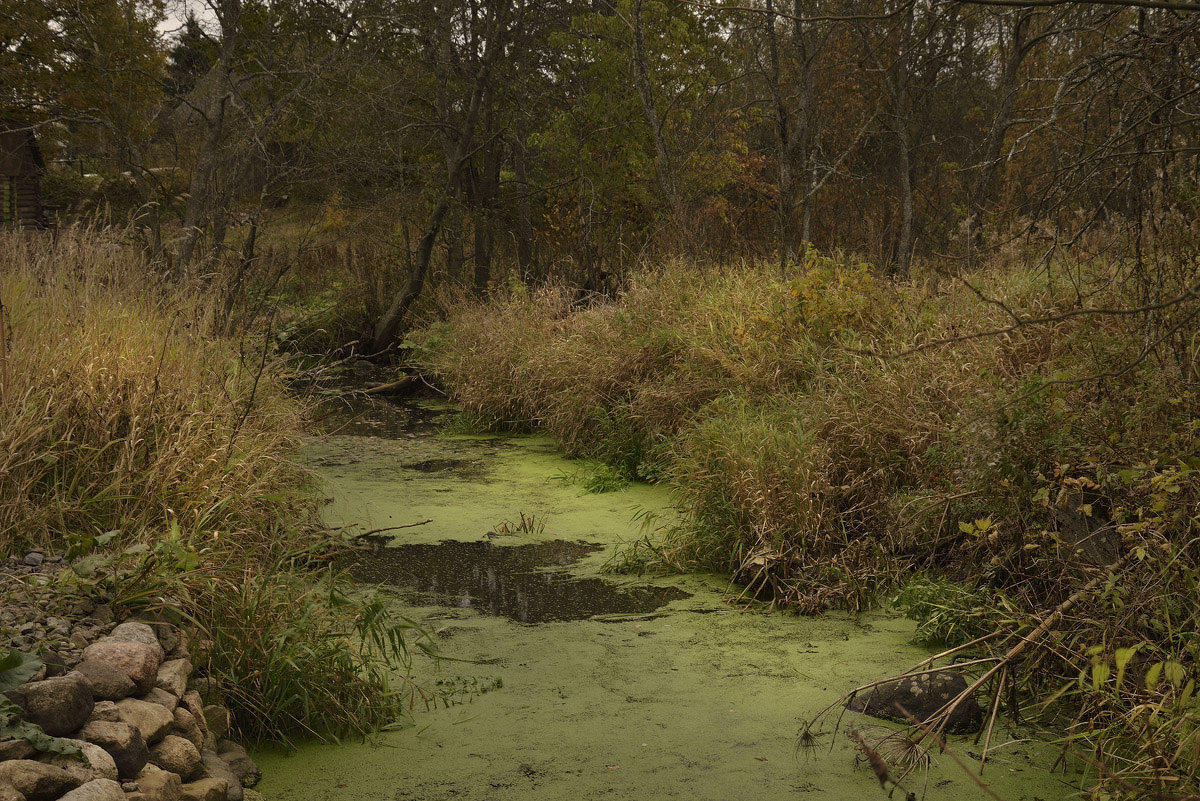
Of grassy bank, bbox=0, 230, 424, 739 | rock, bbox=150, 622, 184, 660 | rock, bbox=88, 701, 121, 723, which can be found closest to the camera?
rock, bbox=88, 701, 121, 723

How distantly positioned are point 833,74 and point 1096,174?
18.4 m

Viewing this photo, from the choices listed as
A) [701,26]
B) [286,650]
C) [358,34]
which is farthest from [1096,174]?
[701,26]

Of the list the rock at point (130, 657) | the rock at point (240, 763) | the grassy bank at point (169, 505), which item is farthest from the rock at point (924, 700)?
the rock at point (130, 657)

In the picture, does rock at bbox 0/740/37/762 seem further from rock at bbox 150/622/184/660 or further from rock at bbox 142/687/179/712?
rock at bbox 150/622/184/660

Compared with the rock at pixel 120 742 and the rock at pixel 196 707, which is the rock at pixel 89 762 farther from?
the rock at pixel 196 707

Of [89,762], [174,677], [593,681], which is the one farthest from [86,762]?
[593,681]

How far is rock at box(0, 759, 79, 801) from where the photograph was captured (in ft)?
Answer: 7.49

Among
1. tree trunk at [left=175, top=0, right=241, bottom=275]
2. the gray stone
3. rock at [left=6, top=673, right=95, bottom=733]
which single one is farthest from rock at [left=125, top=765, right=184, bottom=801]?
tree trunk at [left=175, top=0, right=241, bottom=275]

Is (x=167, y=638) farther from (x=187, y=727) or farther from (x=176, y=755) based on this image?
(x=176, y=755)

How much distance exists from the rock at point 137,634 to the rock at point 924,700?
2.47 metres

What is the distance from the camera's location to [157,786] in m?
2.64

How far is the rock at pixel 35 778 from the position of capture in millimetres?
2283

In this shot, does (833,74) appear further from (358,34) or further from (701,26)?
(358,34)

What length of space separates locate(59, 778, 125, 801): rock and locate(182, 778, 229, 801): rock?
33 centimetres
